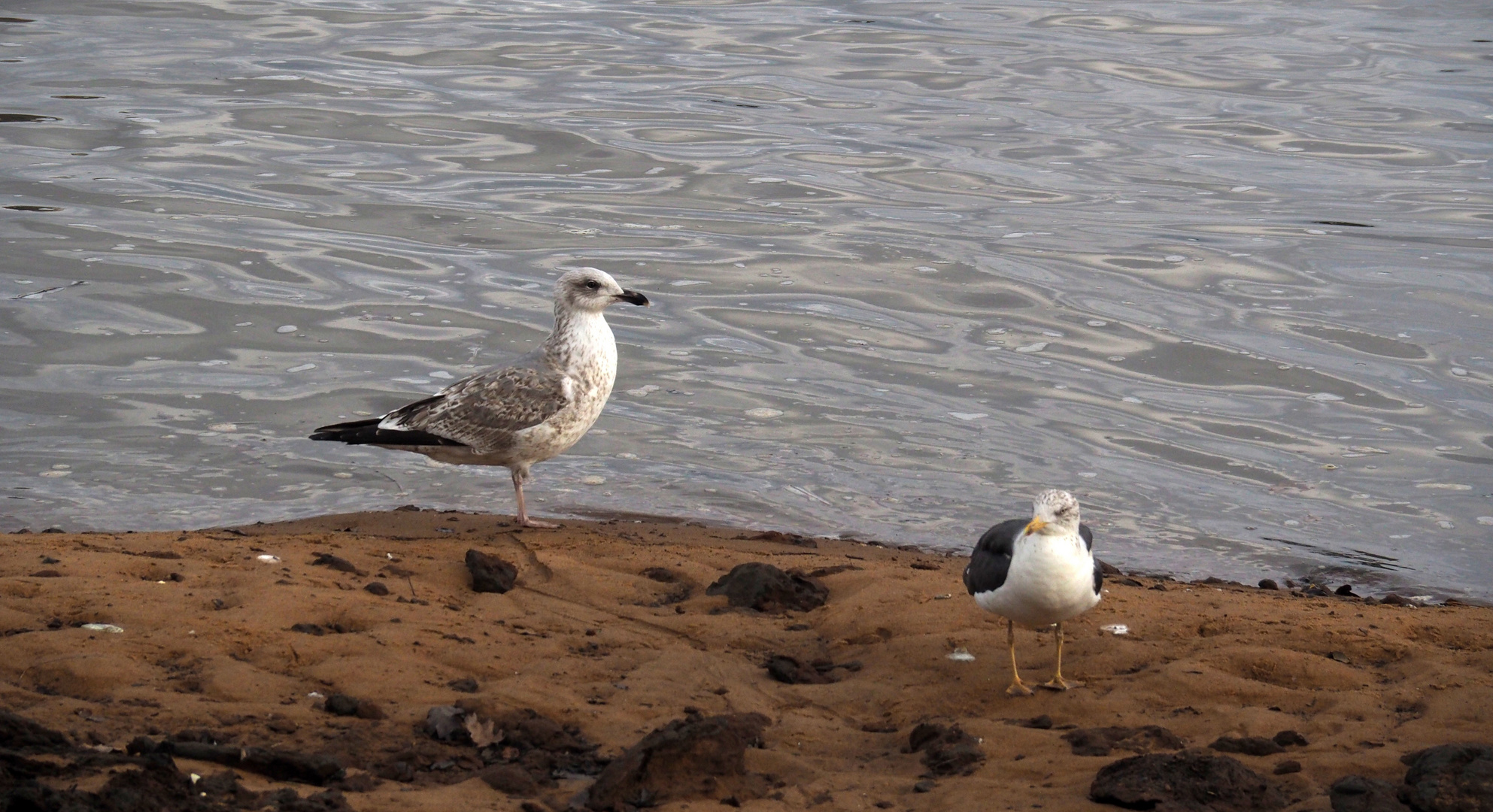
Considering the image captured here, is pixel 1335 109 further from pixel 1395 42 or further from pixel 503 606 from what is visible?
pixel 503 606

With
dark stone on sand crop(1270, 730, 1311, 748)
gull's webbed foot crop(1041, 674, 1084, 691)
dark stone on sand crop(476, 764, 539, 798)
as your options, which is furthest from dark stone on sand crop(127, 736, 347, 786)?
dark stone on sand crop(1270, 730, 1311, 748)

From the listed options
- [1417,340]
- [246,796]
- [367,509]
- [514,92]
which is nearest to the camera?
[246,796]

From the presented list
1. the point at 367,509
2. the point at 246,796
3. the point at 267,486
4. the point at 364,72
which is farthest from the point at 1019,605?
the point at 364,72

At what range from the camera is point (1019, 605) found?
206 inches

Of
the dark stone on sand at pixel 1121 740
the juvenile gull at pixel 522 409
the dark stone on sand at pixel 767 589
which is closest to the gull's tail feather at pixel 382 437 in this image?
the juvenile gull at pixel 522 409

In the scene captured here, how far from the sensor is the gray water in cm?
956

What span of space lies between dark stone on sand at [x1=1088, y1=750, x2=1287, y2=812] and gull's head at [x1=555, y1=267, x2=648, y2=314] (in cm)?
484

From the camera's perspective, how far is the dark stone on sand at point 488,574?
6340mm

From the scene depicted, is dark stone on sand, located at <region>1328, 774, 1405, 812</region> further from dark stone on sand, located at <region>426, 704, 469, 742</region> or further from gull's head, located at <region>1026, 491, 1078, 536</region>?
dark stone on sand, located at <region>426, 704, 469, 742</region>

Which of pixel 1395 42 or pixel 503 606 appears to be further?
pixel 1395 42

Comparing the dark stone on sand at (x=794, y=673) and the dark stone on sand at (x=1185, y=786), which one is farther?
the dark stone on sand at (x=794, y=673)

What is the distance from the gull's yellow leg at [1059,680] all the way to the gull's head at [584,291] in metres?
3.75

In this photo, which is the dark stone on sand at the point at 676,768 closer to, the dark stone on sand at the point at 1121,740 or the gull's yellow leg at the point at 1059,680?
the dark stone on sand at the point at 1121,740

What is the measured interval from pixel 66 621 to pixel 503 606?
1.68 m
